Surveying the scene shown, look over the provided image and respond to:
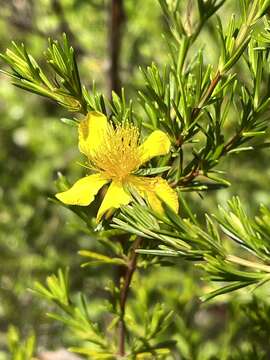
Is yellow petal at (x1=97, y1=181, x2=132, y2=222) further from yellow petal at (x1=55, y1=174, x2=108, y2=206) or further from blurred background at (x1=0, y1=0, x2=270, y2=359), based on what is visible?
blurred background at (x1=0, y1=0, x2=270, y2=359)

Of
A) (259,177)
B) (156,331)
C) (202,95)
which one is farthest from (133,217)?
(259,177)

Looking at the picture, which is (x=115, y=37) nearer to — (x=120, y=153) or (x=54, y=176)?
(x=54, y=176)

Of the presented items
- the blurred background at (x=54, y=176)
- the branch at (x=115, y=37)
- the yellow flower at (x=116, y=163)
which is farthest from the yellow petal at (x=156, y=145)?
the blurred background at (x=54, y=176)

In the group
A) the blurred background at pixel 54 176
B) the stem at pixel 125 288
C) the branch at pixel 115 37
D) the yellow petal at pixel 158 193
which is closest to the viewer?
the yellow petal at pixel 158 193

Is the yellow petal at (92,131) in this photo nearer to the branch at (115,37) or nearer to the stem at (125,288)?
the stem at (125,288)

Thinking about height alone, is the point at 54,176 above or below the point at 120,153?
below

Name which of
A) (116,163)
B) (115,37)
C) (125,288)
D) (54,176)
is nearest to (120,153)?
(116,163)
